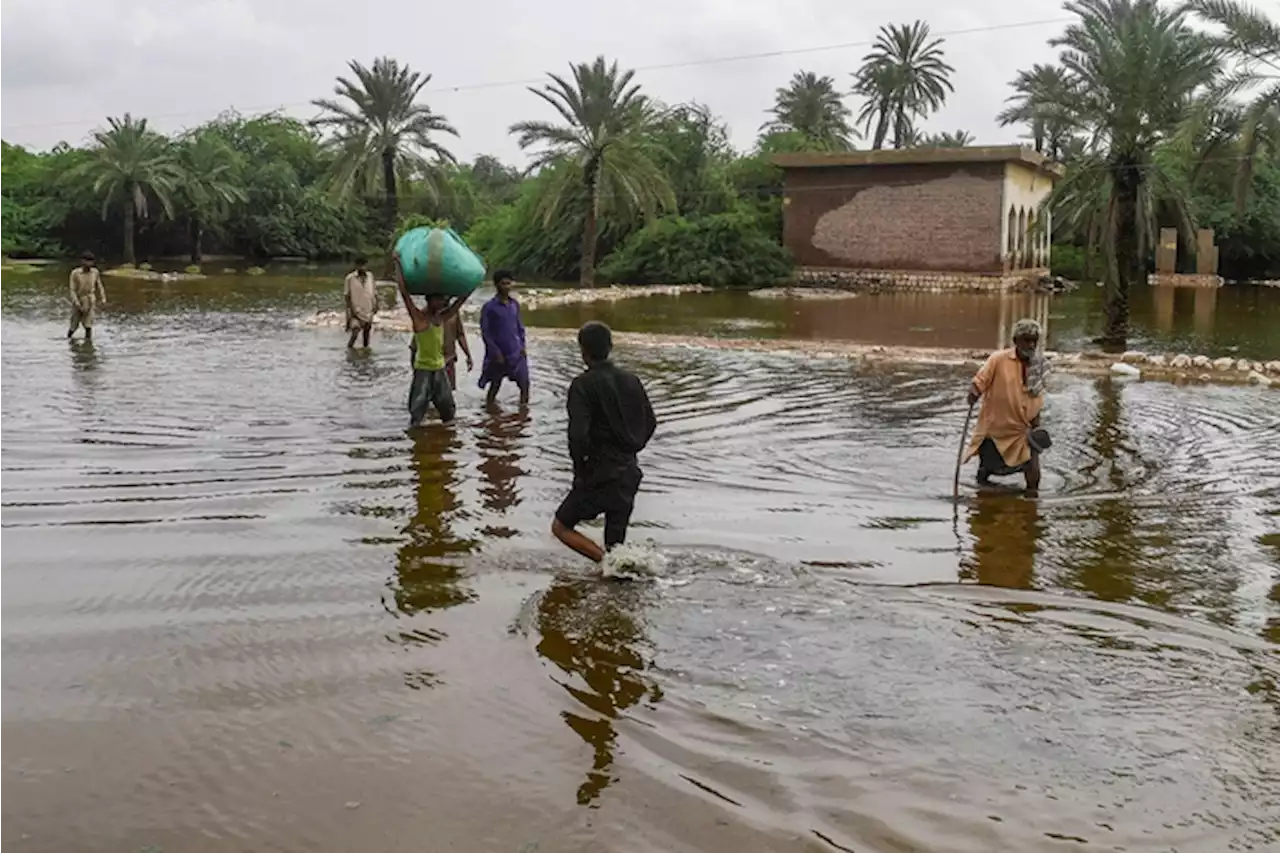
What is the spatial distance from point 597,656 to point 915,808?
1.71 m

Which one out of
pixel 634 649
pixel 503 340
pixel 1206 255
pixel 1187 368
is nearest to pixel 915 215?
pixel 1206 255

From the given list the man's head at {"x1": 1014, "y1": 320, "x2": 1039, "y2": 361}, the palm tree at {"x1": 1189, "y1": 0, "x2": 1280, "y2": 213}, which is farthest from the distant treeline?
the man's head at {"x1": 1014, "y1": 320, "x2": 1039, "y2": 361}

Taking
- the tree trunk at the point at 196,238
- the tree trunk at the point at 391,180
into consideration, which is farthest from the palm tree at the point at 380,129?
the tree trunk at the point at 196,238

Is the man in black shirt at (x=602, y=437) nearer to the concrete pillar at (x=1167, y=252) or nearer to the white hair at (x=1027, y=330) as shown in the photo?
the white hair at (x=1027, y=330)

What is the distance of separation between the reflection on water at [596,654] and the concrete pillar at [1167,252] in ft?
130

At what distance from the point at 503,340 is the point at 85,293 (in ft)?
27.4

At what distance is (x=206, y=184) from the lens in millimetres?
50406

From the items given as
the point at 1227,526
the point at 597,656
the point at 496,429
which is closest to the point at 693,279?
the point at 496,429

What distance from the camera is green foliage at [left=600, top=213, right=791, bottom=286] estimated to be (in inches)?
1487

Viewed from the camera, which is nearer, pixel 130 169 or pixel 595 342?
pixel 595 342

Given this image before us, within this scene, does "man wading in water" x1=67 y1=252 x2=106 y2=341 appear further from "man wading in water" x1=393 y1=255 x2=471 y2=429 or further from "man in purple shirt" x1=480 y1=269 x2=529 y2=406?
"man wading in water" x1=393 y1=255 x2=471 y2=429

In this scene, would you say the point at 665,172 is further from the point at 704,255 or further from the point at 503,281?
the point at 503,281

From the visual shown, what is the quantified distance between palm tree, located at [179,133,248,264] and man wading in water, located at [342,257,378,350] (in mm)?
34586

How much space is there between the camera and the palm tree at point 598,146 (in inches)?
1257
